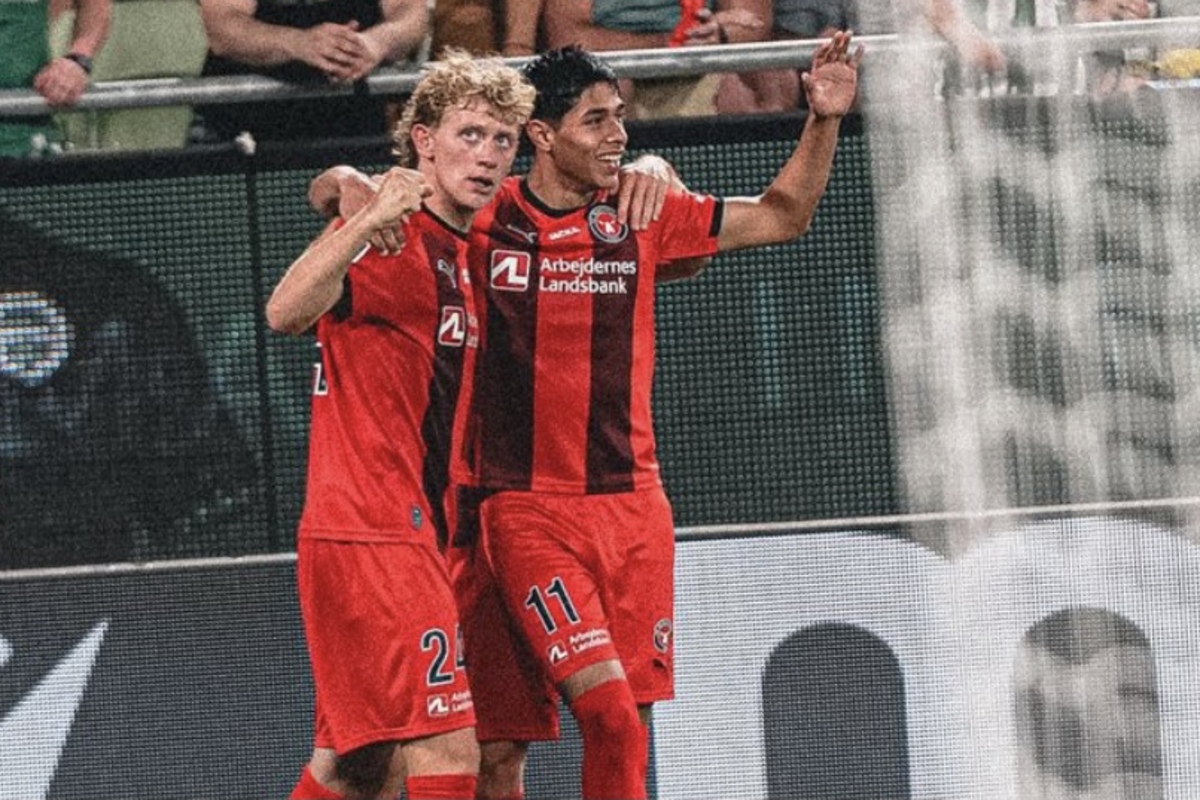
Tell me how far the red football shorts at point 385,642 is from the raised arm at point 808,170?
1.31m

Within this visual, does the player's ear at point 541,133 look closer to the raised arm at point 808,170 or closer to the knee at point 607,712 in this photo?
the raised arm at point 808,170

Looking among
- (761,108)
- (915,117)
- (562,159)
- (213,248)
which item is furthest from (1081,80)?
(213,248)

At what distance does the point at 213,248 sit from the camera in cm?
668

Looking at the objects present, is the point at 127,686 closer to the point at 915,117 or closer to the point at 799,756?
the point at 799,756

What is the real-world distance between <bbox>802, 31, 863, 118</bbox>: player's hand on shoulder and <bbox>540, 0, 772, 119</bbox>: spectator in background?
35.5 inches

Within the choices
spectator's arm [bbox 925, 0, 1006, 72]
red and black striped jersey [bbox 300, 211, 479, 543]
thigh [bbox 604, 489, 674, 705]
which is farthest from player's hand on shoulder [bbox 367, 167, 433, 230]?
spectator's arm [bbox 925, 0, 1006, 72]

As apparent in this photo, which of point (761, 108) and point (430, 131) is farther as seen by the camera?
point (761, 108)

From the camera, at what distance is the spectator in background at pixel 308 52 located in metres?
6.63

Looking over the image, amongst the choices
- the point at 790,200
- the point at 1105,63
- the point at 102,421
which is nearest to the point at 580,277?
the point at 790,200

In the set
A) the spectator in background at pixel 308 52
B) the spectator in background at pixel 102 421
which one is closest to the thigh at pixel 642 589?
the spectator in background at pixel 102 421

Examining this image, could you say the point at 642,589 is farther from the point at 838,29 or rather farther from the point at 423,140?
the point at 838,29

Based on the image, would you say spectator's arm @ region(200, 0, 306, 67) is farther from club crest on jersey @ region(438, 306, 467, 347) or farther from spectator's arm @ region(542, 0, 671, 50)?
club crest on jersey @ region(438, 306, 467, 347)

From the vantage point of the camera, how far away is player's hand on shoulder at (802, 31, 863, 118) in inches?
238

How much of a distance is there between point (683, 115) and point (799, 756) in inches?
69.4
